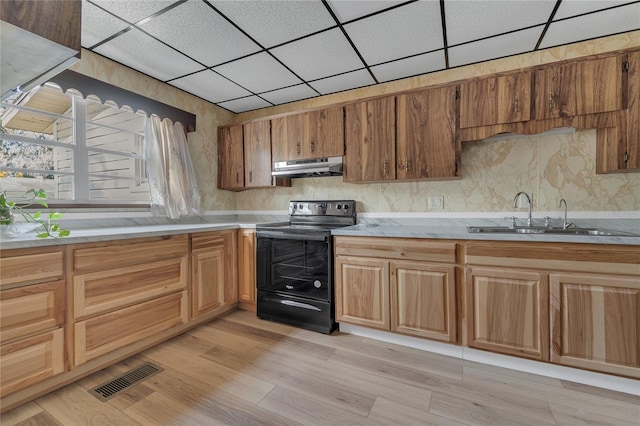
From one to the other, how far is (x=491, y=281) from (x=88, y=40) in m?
3.49

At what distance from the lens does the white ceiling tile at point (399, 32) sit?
1863mm

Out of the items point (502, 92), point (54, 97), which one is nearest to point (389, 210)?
point (502, 92)

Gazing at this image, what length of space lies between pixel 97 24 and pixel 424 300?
3101mm

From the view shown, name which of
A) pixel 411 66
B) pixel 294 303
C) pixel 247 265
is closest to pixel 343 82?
pixel 411 66

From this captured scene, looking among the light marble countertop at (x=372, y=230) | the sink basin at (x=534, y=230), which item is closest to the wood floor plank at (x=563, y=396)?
the light marble countertop at (x=372, y=230)

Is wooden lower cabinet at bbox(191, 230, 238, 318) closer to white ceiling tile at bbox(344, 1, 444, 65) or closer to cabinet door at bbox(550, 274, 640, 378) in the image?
white ceiling tile at bbox(344, 1, 444, 65)

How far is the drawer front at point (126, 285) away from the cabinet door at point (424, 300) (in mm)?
1820

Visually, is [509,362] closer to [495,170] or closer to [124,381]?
[495,170]

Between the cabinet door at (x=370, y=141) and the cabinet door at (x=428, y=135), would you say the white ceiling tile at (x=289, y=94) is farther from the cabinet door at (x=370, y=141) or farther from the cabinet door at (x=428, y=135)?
the cabinet door at (x=428, y=135)

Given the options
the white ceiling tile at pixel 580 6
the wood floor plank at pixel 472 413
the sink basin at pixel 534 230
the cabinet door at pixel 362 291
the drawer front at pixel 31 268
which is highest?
the white ceiling tile at pixel 580 6

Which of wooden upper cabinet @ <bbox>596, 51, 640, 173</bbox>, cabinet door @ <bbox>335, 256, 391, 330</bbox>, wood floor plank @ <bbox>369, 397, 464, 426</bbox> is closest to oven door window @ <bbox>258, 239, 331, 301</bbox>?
cabinet door @ <bbox>335, 256, 391, 330</bbox>

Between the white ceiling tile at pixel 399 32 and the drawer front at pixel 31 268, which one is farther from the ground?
the white ceiling tile at pixel 399 32

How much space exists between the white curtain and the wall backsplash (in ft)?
6.46

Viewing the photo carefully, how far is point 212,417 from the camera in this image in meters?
1.46
